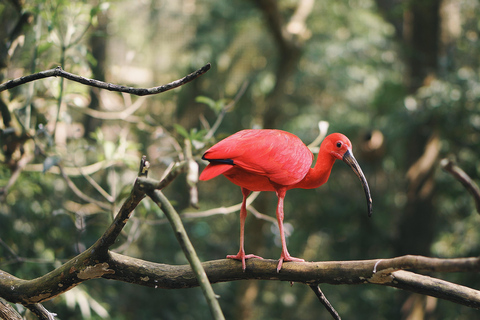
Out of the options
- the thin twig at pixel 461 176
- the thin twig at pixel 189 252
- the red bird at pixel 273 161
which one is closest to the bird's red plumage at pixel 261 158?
the red bird at pixel 273 161

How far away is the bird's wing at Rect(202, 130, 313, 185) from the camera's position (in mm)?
1451

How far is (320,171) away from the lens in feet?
5.17

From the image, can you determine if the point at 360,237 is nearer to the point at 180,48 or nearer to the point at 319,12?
the point at 319,12

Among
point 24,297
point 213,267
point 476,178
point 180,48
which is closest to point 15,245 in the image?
point 24,297

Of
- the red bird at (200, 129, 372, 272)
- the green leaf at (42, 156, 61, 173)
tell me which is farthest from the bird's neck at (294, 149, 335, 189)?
the green leaf at (42, 156, 61, 173)

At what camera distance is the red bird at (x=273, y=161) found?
1448 mm

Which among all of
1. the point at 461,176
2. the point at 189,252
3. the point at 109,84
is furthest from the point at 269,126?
the point at 461,176

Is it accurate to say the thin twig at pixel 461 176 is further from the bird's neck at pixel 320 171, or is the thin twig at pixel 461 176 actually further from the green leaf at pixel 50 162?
the green leaf at pixel 50 162

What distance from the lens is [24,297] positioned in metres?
1.59

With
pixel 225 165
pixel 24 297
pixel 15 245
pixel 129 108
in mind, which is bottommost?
pixel 24 297

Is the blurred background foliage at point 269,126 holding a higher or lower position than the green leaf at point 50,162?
higher

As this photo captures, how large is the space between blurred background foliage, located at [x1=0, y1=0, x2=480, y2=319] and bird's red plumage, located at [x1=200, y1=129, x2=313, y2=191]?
946mm

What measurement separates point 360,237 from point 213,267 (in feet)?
18.6

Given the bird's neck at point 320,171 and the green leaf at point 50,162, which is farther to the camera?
the green leaf at point 50,162
